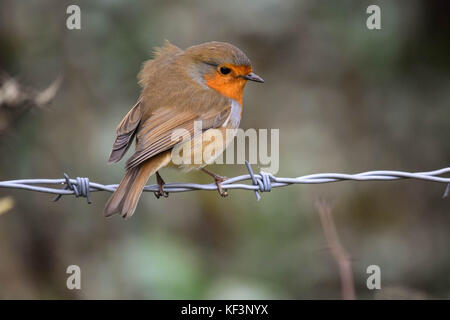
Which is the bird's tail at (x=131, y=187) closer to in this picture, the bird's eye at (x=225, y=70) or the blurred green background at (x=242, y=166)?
the bird's eye at (x=225, y=70)

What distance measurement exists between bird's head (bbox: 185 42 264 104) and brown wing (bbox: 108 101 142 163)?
52 centimetres

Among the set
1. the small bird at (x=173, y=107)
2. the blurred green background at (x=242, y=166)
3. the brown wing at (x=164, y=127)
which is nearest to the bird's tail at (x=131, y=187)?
the small bird at (x=173, y=107)

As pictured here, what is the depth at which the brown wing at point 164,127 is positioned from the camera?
3348 millimetres

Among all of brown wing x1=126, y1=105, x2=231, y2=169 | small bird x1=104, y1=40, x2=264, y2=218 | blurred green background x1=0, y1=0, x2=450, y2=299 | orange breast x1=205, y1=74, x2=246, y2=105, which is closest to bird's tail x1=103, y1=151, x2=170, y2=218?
small bird x1=104, y1=40, x2=264, y2=218

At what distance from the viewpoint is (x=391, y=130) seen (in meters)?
5.70

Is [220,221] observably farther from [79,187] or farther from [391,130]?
[79,187]

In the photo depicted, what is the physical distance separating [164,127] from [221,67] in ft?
2.33

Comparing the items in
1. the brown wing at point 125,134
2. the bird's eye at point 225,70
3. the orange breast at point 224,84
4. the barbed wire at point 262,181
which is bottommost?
the barbed wire at point 262,181

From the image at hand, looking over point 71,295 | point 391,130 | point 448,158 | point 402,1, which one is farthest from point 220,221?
point 402,1

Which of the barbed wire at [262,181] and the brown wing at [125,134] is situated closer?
the barbed wire at [262,181]

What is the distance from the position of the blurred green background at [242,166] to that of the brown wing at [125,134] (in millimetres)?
990

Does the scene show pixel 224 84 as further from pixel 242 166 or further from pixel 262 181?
pixel 242 166

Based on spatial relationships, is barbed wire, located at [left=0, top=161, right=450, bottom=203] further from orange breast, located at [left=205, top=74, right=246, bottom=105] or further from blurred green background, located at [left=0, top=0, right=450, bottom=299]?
blurred green background, located at [left=0, top=0, right=450, bottom=299]

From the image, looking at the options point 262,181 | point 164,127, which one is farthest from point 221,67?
point 262,181
